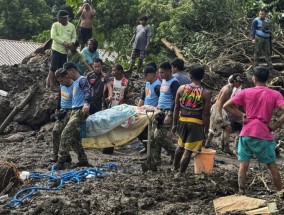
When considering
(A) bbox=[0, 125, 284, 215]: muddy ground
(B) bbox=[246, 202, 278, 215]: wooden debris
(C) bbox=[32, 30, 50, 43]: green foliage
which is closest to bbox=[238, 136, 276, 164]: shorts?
(A) bbox=[0, 125, 284, 215]: muddy ground

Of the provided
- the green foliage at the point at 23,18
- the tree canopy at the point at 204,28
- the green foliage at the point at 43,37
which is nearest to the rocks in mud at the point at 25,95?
the tree canopy at the point at 204,28

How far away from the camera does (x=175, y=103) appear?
27.5 ft

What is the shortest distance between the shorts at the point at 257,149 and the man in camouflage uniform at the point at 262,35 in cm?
875

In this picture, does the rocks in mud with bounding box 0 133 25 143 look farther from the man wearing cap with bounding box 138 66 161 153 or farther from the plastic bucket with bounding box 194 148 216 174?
the plastic bucket with bounding box 194 148 216 174

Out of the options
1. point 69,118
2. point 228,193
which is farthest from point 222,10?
point 228,193

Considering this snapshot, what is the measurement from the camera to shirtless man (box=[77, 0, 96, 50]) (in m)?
15.4

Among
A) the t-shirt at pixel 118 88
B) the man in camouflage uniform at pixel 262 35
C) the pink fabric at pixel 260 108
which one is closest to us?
the pink fabric at pixel 260 108

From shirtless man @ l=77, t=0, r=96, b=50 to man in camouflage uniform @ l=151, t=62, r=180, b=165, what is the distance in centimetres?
599

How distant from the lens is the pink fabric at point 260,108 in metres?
6.91

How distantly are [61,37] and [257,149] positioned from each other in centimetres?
772

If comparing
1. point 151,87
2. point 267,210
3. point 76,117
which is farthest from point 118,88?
point 267,210

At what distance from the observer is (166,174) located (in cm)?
831

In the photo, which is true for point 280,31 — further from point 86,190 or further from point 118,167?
point 86,190

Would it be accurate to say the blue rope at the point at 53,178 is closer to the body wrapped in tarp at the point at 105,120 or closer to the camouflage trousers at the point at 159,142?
the camouflage trousers at the point at 159,142
